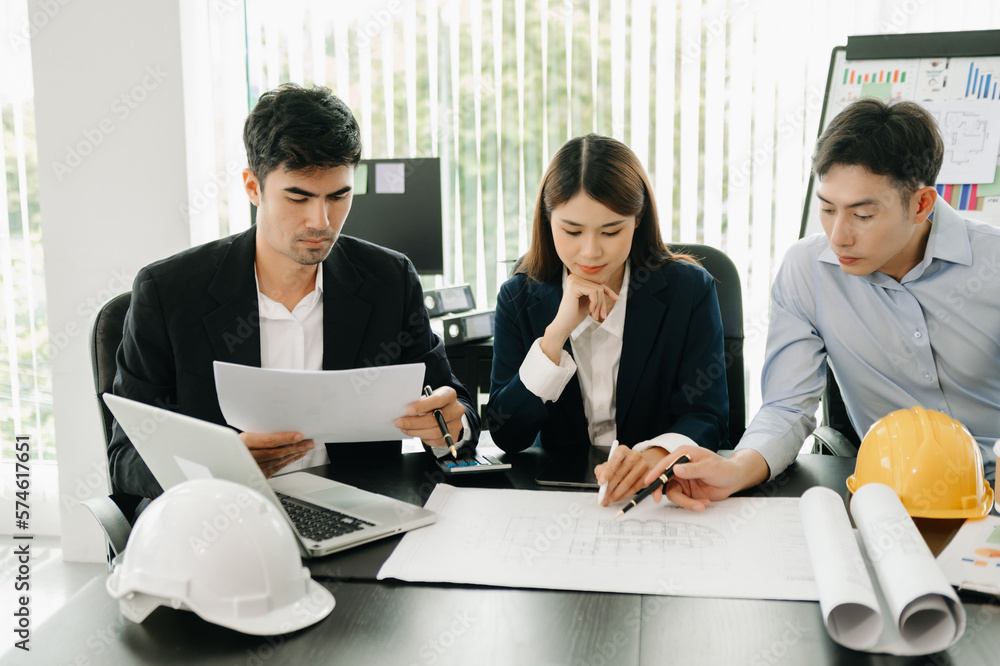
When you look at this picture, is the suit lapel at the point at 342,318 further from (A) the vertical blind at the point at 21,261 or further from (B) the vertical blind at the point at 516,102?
(A) the vertical blind at the point at 21,261

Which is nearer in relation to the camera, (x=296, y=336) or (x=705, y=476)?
(x=705, y=476)

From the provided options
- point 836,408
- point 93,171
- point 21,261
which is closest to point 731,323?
point 836,408

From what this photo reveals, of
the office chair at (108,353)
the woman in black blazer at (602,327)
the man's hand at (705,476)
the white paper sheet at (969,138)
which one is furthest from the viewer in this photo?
the white paper sheet at (969,138)

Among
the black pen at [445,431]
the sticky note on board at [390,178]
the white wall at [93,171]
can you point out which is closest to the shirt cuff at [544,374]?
the black pen at [445,431]

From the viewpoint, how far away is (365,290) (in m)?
1.67

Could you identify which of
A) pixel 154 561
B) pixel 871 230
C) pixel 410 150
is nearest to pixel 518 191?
pixel 410 150

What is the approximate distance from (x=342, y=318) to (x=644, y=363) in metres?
0.64

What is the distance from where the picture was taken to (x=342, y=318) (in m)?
1.62

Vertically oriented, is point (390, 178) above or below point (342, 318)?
above

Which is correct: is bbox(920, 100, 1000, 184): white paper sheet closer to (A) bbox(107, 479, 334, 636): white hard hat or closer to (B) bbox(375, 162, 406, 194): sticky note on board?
(B) bbox(375, 162, 406, 194): sticky note on board

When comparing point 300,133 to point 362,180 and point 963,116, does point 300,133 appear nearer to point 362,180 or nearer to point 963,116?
point 362,180

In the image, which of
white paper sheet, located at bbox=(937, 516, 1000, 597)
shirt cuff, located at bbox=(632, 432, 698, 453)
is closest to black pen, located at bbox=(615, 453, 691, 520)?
shirt cuff, located at bbox=(632, 432, 698, 453)

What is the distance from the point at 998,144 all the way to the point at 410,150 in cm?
217

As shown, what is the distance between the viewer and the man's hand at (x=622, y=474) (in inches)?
44.8
